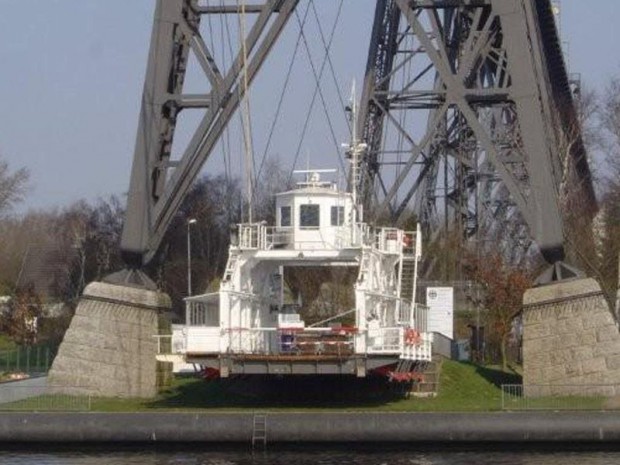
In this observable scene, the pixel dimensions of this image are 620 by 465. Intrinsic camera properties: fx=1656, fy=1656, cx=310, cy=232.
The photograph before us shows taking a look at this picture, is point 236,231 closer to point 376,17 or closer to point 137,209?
point 137,209

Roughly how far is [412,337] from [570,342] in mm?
4803

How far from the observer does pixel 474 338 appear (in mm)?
68438

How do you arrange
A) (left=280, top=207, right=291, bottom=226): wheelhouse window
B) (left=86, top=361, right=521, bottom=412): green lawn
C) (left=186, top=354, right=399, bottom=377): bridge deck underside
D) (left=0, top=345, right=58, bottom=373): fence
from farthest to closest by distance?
(left=0, top=345, right=58, bottom=373): fence
(left=280, top=207, right=291, bottom=226): wheelhouse window
(left=86, top=361, right=521, bottom=412): green lawn
(left=186, top=354, right=399, bottom=377): bridge deck underside

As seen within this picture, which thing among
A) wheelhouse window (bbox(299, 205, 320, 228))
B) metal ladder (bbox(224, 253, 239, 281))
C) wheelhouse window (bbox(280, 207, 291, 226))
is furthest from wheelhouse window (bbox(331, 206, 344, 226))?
metal ladder (bbox(224, 253, 239, 281))

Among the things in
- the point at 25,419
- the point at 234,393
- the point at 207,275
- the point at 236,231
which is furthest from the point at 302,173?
the point at 207,275

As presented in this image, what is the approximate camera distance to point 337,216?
47.5 metres

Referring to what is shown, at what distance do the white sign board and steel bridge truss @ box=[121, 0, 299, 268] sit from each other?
1524 cm

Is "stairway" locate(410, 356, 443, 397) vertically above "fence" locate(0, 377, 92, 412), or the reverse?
"stairway" locate(410, 356, 443, 397)

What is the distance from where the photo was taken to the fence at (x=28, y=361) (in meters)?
64.8

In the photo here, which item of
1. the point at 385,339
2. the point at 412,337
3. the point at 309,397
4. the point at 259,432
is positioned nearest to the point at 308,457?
the point at 259,432

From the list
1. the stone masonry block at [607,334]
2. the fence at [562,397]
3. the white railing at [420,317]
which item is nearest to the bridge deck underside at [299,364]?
the fence at [562,397]

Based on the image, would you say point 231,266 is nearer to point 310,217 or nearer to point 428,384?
point 310,217

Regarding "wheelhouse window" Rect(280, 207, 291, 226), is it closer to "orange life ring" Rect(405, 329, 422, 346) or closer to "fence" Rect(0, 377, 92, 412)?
"orange life ring" Rect(405, 329, 422, 346)

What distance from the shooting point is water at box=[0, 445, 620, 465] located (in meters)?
37.3
